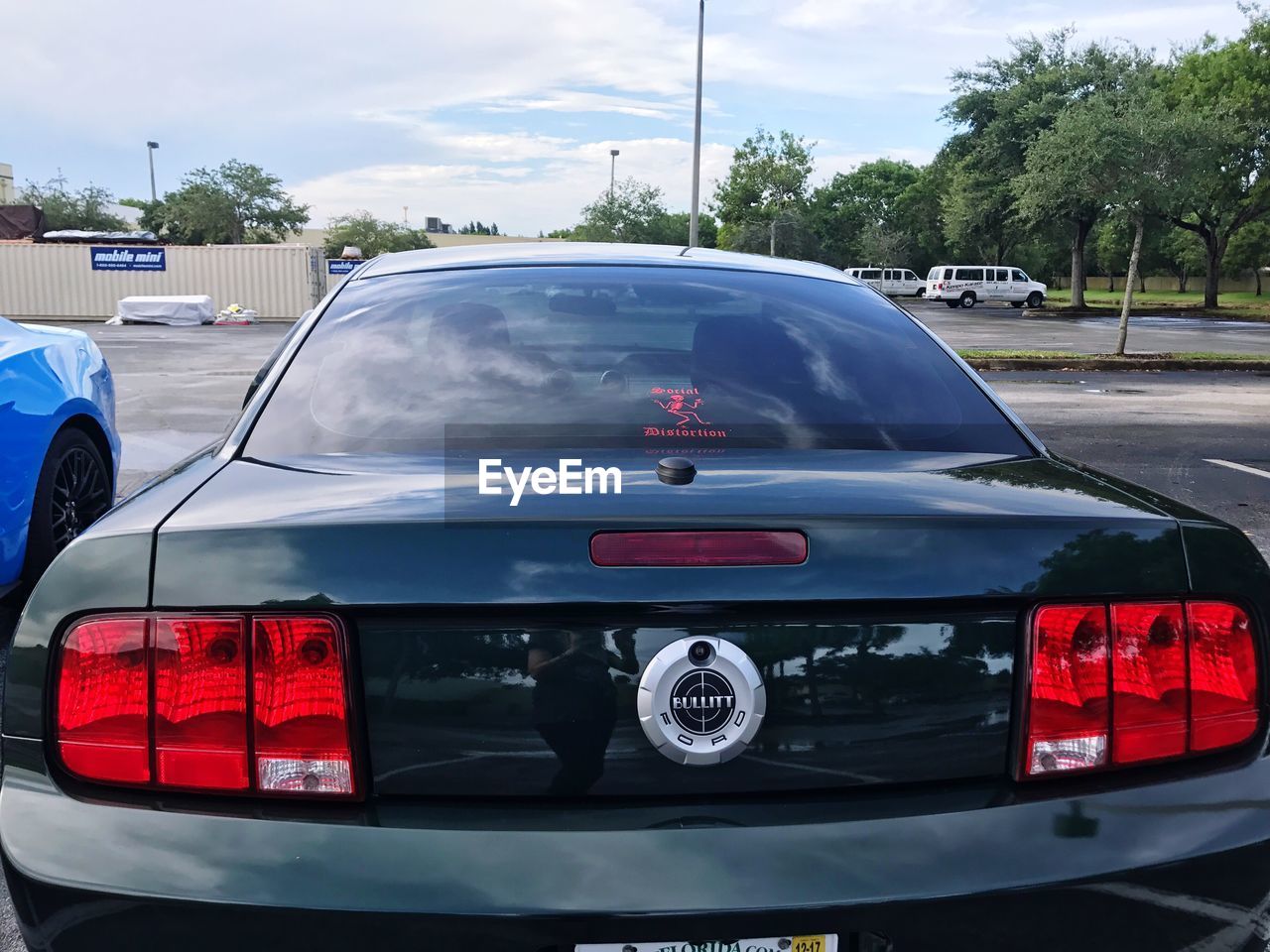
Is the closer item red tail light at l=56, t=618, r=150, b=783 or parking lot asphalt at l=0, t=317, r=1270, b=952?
red tail light at l=56, t=618, r=150, b=783

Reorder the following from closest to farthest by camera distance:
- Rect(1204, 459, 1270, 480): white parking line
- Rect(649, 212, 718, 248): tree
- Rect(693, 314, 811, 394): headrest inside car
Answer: Rect(693, 314, 811, 394): headrest inside car
Rect(1204, 459, 1270, 480): white parking line
Rect(649, 212, 718, 248): tree

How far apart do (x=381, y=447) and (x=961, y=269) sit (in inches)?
2066

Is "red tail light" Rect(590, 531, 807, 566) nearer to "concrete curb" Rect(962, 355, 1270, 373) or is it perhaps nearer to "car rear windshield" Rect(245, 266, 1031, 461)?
"car rear windshield" Rect(245, 266, 1031, 461)

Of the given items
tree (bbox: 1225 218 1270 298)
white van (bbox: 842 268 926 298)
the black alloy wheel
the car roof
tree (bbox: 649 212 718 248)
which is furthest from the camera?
tree (bbox: 1225 218 1270 298)

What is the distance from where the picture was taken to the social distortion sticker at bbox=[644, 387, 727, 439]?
2102mm

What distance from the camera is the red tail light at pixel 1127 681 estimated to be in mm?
1571

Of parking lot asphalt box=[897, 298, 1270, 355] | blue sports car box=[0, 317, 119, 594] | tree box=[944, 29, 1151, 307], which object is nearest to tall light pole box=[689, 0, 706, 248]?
parking lot asphalt box=[897, 298, 1270, 355]

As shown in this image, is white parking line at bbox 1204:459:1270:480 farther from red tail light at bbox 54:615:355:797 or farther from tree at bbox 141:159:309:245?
tree at bbox 141:159:309:245

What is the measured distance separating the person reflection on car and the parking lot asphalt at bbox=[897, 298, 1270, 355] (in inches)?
872

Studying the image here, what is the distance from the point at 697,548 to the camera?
152 cm

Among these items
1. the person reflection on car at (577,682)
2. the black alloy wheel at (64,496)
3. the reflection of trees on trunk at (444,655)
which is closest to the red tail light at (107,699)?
the reflection of trees on trunk at (444,655)

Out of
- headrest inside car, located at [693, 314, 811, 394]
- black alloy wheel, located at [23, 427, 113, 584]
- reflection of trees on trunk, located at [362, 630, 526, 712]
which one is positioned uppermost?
headrest inside car, located at [693, 314, 811, 394]

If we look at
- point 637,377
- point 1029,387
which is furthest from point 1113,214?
point 637,377

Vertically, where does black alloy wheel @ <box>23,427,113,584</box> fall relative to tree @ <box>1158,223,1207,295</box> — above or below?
below
